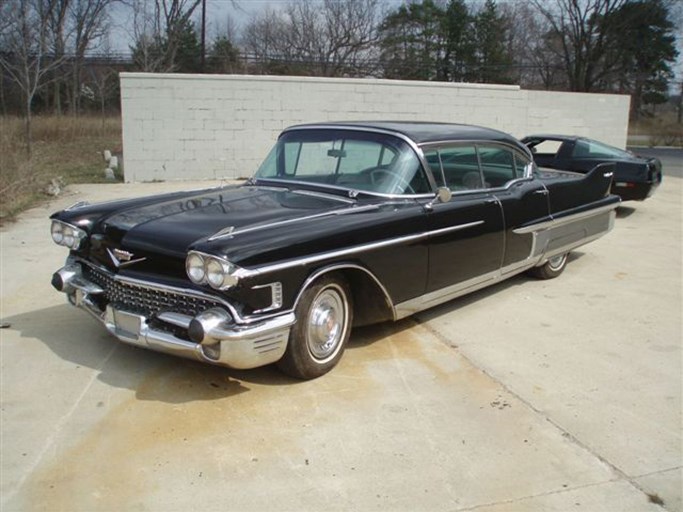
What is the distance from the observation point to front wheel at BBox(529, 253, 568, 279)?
20.8 feet

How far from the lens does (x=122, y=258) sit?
12.4 feet

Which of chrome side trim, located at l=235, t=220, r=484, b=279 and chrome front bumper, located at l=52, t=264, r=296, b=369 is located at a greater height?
chrome side trim, located at l=235, t=220, r=484, b=279

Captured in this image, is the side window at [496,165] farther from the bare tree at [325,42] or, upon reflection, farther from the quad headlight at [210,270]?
the bare tree at [325,42]

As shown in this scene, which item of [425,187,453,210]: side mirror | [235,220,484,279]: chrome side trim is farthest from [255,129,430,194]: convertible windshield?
[235,220,484,279]: chrome side trim

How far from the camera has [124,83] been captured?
1362 centimetres

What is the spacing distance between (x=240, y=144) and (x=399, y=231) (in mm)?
10796

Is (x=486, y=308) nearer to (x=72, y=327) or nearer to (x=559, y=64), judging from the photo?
(x=72, y=327)

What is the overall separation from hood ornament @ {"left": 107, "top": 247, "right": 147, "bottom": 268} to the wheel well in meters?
1.18

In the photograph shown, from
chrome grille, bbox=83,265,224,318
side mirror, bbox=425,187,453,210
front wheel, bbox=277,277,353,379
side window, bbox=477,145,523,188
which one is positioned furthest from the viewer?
side window, bbox=477,145,523,188

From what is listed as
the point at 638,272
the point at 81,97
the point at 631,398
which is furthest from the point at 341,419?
the point at 81,97

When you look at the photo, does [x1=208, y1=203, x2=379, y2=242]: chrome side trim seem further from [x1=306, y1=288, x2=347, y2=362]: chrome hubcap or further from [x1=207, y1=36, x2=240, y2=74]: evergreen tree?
[x1=207, y1=36, x2=240, y2=74]: evergreen tree

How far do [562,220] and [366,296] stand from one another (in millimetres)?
2688

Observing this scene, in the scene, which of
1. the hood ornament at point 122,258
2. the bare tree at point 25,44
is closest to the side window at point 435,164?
the hood ornament at point 122,258

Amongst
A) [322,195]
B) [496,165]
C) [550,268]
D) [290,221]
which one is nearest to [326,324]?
[290,221]
